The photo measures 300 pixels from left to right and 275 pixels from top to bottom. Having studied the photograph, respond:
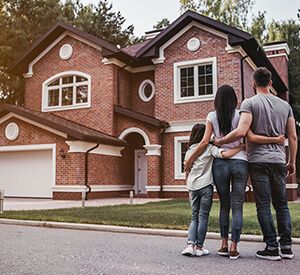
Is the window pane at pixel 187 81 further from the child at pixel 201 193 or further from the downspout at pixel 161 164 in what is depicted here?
the child at pixel 201 193

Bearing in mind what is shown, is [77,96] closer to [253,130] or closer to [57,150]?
[57,150]

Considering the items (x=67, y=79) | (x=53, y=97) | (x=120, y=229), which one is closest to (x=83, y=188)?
(x=53, y=97)

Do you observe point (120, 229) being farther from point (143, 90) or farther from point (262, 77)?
point (143, 90)

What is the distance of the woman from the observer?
4.53 meters

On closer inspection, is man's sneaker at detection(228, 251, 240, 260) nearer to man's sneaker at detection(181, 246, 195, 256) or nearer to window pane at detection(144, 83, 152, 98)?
man's sneaker at detection(181, 246, 195, 256)

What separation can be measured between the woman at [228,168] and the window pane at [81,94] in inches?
588

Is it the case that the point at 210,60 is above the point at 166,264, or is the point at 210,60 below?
above

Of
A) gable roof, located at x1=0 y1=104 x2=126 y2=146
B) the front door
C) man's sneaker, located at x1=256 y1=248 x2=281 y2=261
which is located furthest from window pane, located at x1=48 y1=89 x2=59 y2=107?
man's sneaker, located at x1=256 y1=248 x2=281 y2=261

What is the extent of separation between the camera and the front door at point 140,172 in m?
19.0

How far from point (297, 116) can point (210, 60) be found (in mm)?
13328

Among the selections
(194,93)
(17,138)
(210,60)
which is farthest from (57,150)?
(210,60)

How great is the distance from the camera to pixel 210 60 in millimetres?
17031

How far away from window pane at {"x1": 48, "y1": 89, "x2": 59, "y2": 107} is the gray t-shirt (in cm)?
1635

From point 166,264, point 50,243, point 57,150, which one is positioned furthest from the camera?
point 57,150
